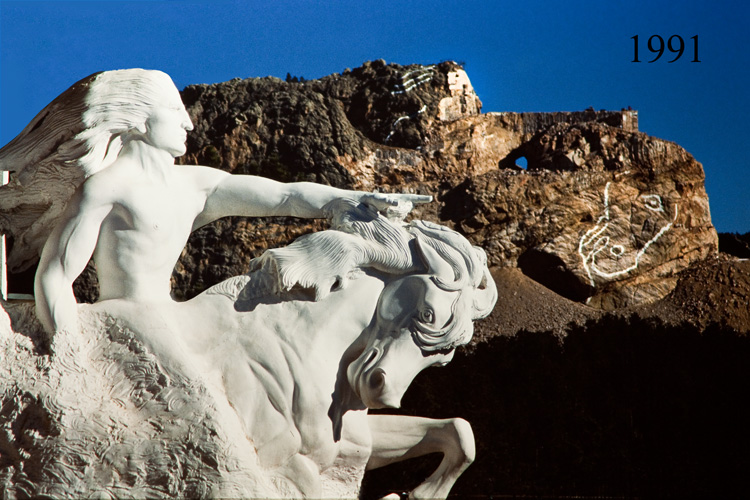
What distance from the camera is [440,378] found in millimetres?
7598

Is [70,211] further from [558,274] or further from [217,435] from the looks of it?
[558,274]

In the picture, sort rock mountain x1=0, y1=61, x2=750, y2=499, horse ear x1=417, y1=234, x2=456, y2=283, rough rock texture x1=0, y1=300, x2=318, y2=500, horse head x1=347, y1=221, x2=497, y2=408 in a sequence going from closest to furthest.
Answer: rough rock texture x1=0, y1=300, x2=318, y2=500, horse head x1=347, y1=221, x2=497, y2=408, horse ear x1=417, y1=234, x2=456, y2=283, rock mountain x1=0, y1=61, x2=750, y2=499

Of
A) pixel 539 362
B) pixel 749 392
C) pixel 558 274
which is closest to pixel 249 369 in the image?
pixel 539 362

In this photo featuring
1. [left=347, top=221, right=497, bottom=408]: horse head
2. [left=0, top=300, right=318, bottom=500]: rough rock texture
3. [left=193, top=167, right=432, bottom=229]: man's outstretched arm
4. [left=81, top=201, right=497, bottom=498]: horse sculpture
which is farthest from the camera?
[left=193, top=167, right=432, bottom=229]: man's outstretched arm

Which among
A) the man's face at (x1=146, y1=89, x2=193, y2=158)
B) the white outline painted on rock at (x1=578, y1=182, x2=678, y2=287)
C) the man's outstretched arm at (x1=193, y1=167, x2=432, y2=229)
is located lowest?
the man's outstretched arm at (x1=193, y1=167, x2=432, y2=229)

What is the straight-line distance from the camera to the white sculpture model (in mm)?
2828

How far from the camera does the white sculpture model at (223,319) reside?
2.83m

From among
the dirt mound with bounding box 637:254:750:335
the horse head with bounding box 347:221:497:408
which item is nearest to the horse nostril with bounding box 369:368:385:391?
the horse head with bounding box 347:221:497:408

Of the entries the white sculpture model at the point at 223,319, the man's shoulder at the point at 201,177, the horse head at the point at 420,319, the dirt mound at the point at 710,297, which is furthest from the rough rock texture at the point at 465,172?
the horse head at the point at 420,319

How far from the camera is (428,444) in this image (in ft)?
11.0

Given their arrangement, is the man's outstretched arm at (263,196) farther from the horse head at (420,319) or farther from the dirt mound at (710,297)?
the dirt mound at (710,297)

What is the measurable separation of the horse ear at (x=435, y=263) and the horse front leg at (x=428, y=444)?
540 mm

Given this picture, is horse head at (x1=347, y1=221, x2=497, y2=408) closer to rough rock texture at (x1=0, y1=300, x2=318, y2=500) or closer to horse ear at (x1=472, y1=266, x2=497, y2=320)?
horse ear at (x1=472, y1=266, x2=497, y2=320)

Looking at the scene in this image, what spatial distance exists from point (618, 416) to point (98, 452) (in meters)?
5.55
